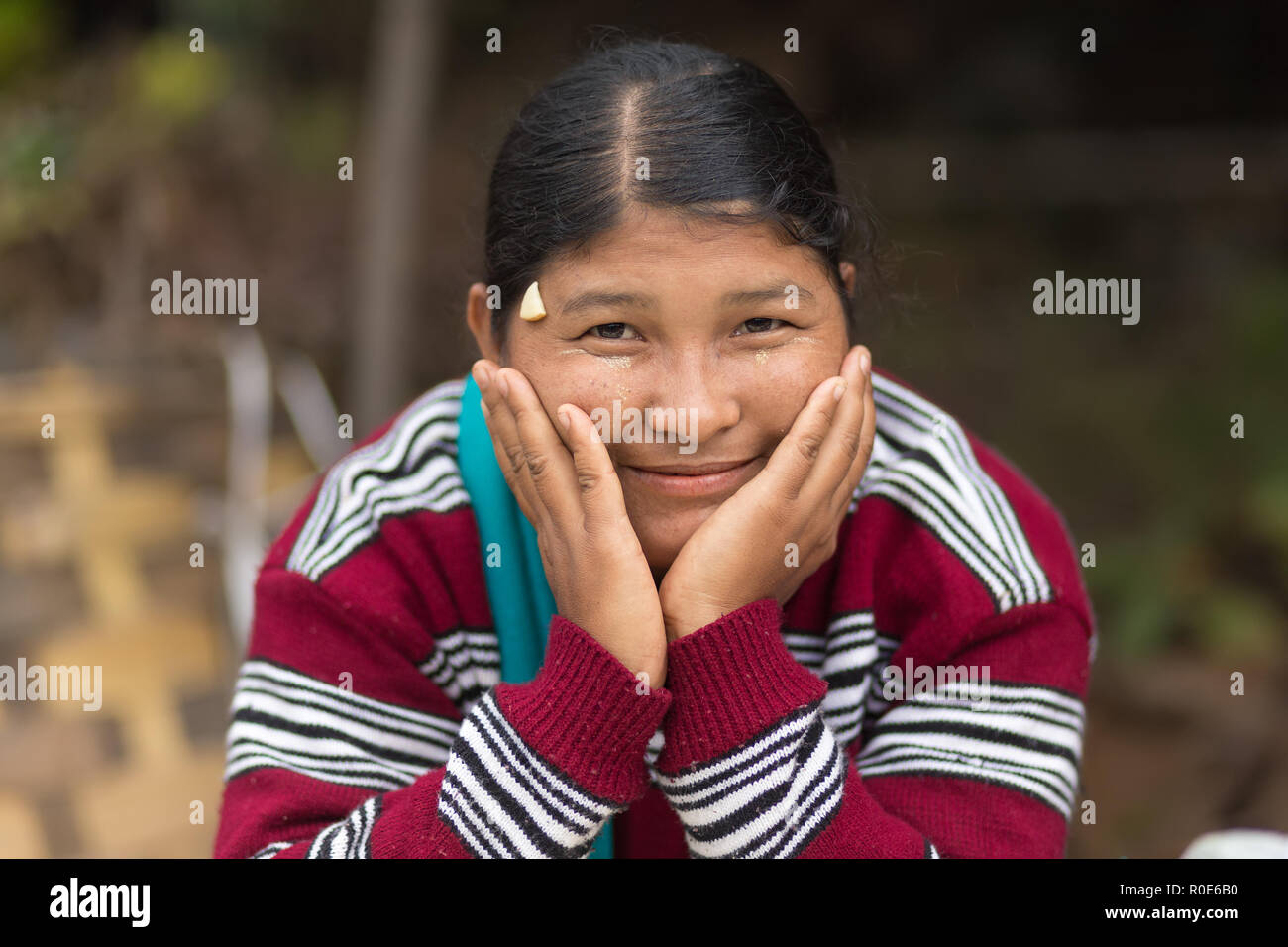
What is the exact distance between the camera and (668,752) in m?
1.91

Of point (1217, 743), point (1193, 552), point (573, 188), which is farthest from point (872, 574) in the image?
point (1193, 552)

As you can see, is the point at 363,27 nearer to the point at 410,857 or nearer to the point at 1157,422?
the point at 1157,422

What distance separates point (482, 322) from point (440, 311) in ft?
13.8

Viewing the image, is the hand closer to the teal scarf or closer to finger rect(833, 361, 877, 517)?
finger rect(833, 361, 877, 517)

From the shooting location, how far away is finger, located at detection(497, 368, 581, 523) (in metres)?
2.00

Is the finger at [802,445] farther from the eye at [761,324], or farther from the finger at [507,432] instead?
the finger at [507,432]

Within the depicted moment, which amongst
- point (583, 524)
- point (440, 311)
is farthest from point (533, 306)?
point (440, 311)

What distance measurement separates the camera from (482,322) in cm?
230

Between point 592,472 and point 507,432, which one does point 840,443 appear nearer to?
point 592,472

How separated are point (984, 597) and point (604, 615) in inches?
27.1

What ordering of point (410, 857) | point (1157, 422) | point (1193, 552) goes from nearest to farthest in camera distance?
1. point (410, 857)
2. point (1193, 552)
3. point (1157, 422)

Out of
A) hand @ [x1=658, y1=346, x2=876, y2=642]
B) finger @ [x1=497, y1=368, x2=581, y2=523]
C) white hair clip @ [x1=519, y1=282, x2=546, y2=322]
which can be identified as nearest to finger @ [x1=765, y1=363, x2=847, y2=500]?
hand @ [x1=658, y1=346, x2=876, y2=642]

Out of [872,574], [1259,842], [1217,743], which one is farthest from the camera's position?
[1217,743]

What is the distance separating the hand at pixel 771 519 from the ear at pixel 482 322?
550mm
